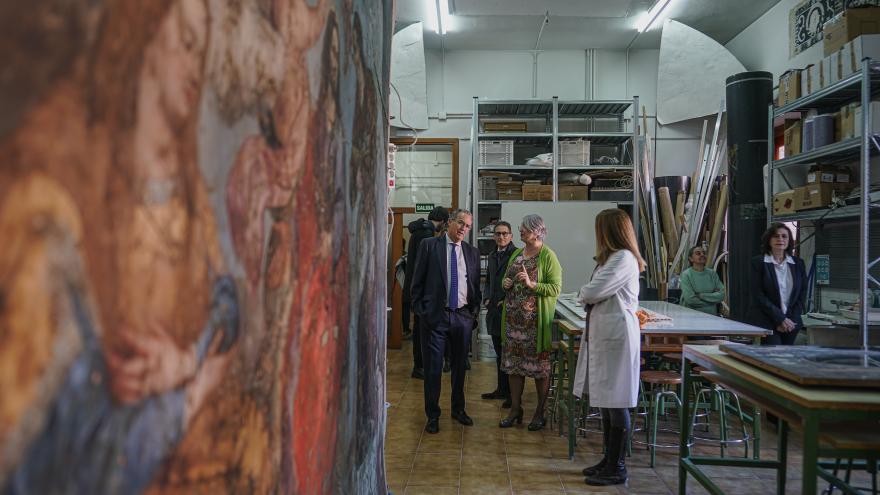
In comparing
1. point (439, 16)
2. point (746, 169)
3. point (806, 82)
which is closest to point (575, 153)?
point (746, 169)

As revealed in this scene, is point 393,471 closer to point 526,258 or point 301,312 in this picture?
point 526,258

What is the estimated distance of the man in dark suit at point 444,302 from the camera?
5.05 m

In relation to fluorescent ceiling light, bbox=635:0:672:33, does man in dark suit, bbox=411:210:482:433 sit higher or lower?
lower

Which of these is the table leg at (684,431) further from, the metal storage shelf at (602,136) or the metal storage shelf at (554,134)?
the metal storage shelf at (602,136)

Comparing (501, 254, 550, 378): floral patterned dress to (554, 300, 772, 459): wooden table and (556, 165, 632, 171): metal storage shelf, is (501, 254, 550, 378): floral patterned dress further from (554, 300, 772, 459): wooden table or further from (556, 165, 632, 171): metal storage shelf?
(556, 165, 632, 171): metal storage shelf

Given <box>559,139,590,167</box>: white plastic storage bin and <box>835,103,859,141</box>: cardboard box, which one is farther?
<box>559,139,590,167</box>: white plastic storage bin

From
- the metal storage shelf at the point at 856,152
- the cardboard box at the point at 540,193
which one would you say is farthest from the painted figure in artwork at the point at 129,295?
the cardboard box at the point at 540,193

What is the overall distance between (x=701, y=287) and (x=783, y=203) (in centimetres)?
118

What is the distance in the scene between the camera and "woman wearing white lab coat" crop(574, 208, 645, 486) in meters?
3.79

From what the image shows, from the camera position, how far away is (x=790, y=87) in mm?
6320

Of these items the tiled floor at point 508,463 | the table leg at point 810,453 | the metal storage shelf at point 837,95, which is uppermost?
the metal storage shelf at point 837,95

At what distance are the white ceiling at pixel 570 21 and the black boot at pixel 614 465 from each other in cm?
631

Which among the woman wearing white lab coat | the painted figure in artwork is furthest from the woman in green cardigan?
the painted figure in artwork

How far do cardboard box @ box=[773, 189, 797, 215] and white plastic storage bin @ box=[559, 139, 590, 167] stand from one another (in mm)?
2917
